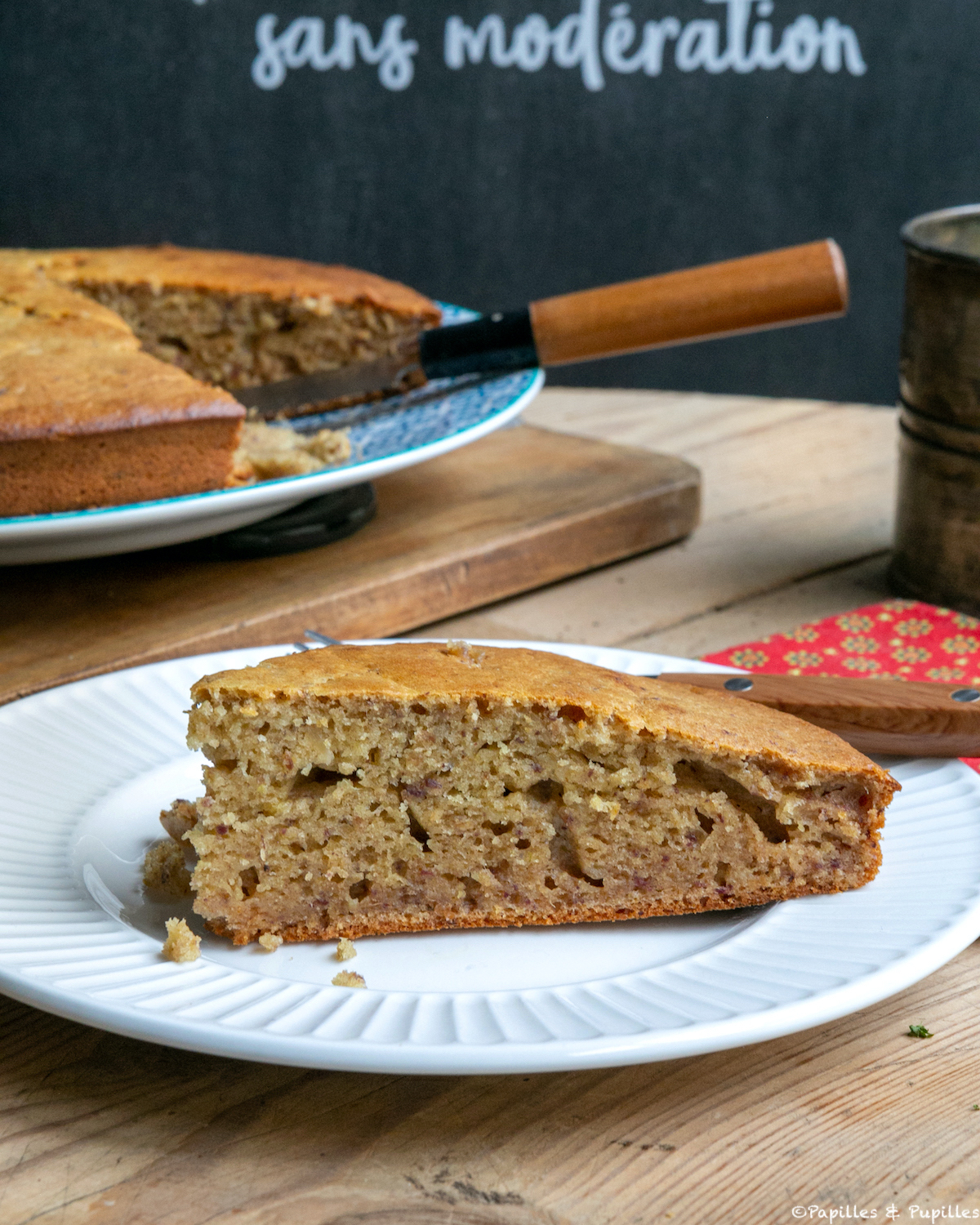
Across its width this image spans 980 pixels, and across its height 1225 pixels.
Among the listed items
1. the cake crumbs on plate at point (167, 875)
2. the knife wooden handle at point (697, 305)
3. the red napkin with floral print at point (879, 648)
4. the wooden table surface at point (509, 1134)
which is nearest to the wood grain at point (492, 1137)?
the wooden table surface at point (509, 1134)

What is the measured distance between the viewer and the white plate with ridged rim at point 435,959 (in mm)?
793

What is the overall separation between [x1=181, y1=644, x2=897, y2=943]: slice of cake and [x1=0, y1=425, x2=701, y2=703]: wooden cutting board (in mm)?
543

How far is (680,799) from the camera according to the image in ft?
3.41

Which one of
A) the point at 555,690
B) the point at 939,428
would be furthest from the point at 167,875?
the point at 939,428

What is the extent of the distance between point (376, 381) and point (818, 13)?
2.16m

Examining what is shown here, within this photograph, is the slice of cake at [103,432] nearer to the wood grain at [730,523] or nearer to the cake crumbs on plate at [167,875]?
the wood grain at [730,523]

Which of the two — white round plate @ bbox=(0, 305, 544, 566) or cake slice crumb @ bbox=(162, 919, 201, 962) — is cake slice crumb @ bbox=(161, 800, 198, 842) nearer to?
cake slice crumb @ bbox=(162, 919, 201, 962)

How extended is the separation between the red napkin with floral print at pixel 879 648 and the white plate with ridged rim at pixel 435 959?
16.1 inches

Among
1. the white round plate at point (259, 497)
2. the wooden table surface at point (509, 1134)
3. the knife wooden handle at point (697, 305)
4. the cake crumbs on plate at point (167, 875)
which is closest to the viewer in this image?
the wooden table surface at point (509, 1134)

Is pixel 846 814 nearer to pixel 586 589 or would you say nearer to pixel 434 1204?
pixel 434 1204

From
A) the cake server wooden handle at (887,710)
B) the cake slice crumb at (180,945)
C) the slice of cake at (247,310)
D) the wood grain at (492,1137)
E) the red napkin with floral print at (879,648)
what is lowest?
the wood grain at (492,1137)

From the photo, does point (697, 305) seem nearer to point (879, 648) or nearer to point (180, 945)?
point (879, 648)

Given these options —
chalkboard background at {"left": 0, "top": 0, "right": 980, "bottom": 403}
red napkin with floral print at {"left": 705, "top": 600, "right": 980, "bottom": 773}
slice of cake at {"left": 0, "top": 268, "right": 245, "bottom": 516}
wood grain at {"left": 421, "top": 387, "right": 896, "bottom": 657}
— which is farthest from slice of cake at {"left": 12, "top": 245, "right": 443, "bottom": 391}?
red napkin with floral print at {"left": 705, "top": 600, "right": 980, "bottom": 773}

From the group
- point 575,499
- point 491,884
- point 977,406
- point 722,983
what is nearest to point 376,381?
point 575,499
